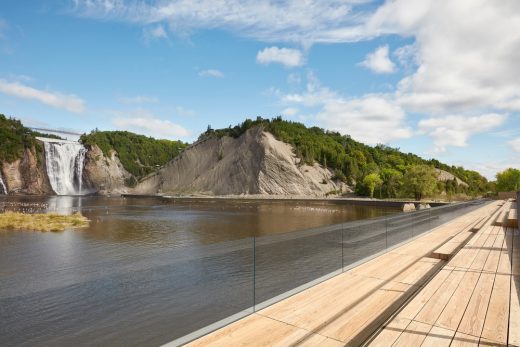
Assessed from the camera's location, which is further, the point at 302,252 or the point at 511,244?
the point at 511,244

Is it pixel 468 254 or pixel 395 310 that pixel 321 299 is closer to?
pixel 395 310

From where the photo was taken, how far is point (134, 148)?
152 m

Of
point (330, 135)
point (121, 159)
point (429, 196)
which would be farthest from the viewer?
point (121, 159)

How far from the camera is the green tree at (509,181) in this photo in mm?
83938

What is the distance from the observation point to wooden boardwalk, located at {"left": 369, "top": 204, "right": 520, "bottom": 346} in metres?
3.54

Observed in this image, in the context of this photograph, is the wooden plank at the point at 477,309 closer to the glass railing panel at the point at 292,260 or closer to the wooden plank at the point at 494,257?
the wooden plank at the point at 494,257

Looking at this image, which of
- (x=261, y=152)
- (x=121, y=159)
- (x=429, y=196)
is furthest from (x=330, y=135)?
(x=121, y=159)

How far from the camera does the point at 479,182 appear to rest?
11238cm

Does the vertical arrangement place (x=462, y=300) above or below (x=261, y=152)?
below

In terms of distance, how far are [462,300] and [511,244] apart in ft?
16.3

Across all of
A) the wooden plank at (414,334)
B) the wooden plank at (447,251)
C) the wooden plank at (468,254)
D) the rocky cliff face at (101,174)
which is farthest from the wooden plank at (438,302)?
the rocky cliff face at (101,174)

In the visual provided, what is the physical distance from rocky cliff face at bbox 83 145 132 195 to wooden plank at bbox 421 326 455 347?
123704mm

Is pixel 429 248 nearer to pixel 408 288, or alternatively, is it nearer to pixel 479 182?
pixel 408 288

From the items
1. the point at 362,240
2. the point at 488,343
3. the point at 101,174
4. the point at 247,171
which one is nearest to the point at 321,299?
the point at 488,343
